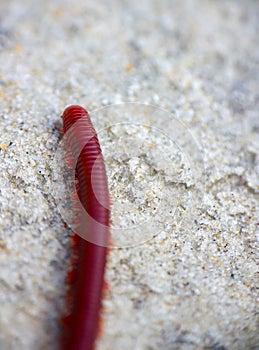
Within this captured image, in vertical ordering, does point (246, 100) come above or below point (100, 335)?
above

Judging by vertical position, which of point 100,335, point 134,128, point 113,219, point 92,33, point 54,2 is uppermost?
point 54,2

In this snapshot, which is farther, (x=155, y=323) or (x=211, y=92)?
(x=211, y=92)

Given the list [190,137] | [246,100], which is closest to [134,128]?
[190,137]

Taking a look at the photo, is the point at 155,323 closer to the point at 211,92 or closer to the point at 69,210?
the point at 69,210

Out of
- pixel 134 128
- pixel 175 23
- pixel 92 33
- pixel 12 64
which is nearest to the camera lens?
pixel 134 128

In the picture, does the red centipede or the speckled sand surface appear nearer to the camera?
the red centipede
